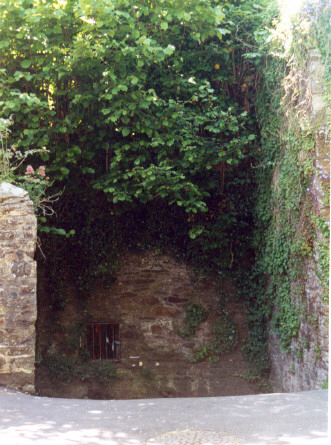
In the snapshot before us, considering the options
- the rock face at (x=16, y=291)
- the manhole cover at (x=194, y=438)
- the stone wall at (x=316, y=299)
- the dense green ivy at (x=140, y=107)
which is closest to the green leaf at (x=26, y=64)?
the dense green ivy at (x=140, y=107)

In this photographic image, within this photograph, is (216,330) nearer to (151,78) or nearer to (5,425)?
(151,78)

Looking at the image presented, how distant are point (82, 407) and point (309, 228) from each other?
3.39 m

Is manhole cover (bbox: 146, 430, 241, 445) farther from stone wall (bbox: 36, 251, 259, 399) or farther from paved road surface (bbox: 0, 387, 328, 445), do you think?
stone wall (bbox: 36, 251, 259, 399)

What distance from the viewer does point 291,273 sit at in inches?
265

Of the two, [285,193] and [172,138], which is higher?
[172,138]

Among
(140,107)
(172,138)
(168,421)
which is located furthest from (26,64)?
(168,421)

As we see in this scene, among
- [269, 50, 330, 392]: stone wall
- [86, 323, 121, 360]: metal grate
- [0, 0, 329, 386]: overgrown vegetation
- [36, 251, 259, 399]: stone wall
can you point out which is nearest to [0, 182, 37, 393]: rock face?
[0, 0, 329, 386]: overgrown vegetation

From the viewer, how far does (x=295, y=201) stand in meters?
6.32

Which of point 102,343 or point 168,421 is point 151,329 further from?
point 168,421

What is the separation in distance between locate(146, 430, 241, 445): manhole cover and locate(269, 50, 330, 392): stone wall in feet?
8.24

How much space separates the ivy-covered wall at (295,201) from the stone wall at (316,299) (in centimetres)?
1

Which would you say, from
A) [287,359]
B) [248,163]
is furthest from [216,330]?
[248,163]

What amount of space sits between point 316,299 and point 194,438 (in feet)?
9.78

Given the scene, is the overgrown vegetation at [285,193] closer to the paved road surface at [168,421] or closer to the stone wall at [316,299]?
the stone wall at [316,299]
